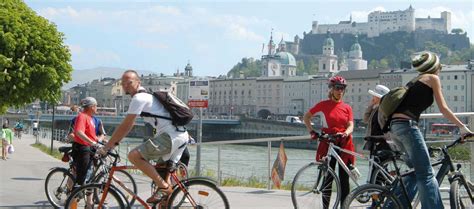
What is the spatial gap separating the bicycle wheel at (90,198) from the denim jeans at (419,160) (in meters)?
2.29

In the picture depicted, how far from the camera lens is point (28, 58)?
65.8 feet

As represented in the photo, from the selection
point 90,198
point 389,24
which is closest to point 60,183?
point 90,198

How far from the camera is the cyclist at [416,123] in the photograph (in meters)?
4.79

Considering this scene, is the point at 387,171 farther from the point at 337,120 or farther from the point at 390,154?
the point at 337,120

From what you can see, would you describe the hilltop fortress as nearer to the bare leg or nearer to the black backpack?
A: the black backpack

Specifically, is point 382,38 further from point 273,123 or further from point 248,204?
point 248,204

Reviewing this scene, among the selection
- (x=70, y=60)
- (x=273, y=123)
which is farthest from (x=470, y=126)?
(x=273, y=123)

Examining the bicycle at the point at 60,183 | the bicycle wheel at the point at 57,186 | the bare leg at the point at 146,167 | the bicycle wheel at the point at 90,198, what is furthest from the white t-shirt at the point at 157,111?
the bicycle wheel at the point at 57,186

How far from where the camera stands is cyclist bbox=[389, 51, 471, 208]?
4785 millimetres

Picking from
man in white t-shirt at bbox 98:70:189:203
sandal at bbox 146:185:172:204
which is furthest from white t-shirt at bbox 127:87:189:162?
sandal at bbox 146:185:172:204

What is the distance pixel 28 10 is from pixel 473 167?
17.6 meters

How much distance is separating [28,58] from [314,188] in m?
16.3

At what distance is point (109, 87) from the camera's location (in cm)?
16438

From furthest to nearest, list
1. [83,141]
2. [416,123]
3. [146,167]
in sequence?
[83,141] < [146,167] < [416,123]
